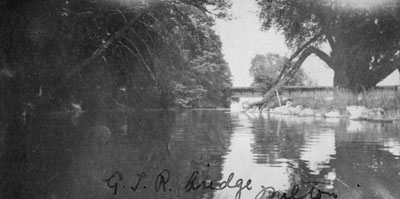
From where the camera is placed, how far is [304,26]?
24.4 metres

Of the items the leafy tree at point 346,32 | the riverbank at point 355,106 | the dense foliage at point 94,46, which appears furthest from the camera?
the leafy tree at point 346,32

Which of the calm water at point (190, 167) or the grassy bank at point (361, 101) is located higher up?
the grassy bank at point (361, 101)

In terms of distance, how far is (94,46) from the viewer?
53.2 feet

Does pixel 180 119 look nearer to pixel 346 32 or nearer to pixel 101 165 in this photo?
pixel 346 32

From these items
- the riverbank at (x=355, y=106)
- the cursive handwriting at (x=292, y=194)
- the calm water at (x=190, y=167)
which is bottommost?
the cursive handwriting at (x=292, y=194)

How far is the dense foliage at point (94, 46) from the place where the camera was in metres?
11.9

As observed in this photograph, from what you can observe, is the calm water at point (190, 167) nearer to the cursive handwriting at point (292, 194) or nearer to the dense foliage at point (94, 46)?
the cursive handwriting at point (292, 194)

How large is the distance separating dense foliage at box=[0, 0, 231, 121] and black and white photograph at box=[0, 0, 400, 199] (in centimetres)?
5

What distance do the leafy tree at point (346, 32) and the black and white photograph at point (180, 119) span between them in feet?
0.25

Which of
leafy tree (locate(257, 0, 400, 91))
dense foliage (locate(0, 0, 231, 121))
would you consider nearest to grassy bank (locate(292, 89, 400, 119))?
leafy tree (locate(257, 0, 400, 91))

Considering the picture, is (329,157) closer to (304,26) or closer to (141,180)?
(141,180)
